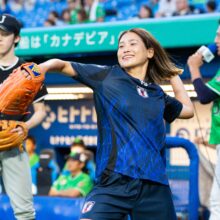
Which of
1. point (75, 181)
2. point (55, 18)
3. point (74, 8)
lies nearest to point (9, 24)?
point (75, 181)

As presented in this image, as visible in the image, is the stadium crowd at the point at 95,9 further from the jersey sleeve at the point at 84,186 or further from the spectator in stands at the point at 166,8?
the jersey sleeve at the point at 84,186

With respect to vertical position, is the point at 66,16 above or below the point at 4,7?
below

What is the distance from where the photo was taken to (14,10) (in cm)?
1435

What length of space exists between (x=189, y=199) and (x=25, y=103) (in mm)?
2179

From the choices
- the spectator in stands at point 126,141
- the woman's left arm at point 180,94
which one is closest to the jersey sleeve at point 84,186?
the woman's left arm at point 180,94

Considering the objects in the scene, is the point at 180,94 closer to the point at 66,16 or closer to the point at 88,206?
the point at 88,206

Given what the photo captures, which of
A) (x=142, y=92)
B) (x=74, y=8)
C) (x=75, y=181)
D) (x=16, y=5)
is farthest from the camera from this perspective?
(x=16, y=5)

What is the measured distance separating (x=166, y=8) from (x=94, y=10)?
1522 mm

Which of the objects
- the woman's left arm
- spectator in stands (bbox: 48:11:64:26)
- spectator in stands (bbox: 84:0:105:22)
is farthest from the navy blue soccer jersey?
spectator in stands (bbox: 48:11:64:26)

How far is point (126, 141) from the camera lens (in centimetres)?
350

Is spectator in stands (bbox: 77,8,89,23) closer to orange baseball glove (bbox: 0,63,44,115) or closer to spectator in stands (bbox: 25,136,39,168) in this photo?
spectator in stands (bbox: 25,136,39,168)

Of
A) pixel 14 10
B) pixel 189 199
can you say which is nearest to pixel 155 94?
pixel 189 199

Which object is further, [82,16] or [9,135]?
[82,16]

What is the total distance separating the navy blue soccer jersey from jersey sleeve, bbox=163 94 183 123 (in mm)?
183
